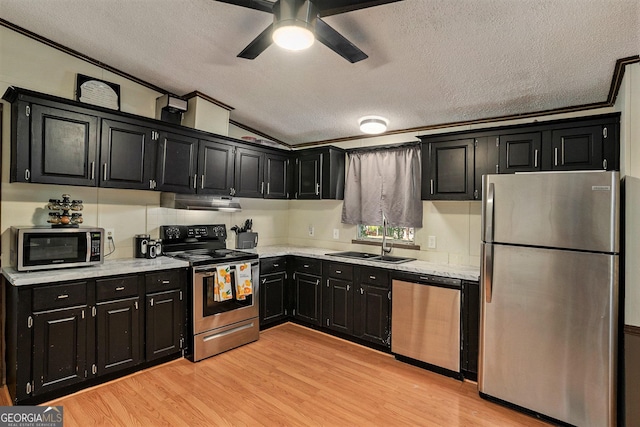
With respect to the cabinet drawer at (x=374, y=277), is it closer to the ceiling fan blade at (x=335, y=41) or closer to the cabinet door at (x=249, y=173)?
the cabinet door at (x=249, y=173)

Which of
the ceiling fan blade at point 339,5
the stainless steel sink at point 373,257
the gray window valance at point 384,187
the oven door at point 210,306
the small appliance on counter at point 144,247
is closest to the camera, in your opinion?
→ the ceiling fan blade at point 339,5

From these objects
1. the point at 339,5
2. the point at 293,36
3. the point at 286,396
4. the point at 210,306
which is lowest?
the point at 286,396

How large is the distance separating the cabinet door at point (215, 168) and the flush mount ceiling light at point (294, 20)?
2128mm

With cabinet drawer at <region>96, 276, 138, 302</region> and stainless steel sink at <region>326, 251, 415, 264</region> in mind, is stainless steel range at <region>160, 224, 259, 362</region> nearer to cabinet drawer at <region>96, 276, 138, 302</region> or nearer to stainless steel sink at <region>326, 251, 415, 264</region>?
cabinet drawer at <region>96, 276, 138, 302</region>

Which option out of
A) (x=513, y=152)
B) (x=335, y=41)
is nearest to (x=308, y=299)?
(x=513, y=152)

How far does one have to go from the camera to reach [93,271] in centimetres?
269

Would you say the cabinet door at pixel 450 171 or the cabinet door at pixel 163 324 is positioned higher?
the cabinet door at pixel 450 171

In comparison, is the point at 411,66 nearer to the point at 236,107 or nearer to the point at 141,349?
the point at 236,107

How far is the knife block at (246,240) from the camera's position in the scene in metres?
4.42

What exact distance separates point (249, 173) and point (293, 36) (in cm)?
253

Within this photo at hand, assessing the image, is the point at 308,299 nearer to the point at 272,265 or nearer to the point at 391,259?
the point at 272,265

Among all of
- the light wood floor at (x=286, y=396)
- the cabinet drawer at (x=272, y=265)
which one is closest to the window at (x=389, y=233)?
the cabinet drawer at (x=272, y=265)

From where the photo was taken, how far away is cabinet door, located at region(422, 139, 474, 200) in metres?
3.26

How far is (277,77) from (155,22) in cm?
105
